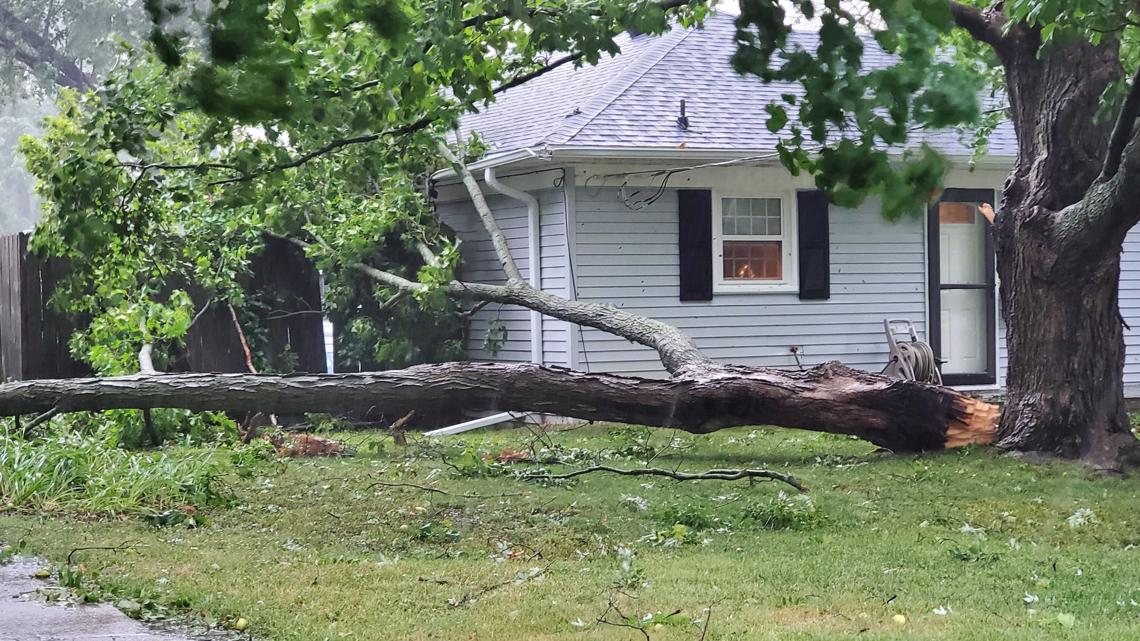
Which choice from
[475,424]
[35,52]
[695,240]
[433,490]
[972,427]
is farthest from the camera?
[35,52]

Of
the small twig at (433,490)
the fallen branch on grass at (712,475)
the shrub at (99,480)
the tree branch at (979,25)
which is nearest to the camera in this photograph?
the shrub at (99,480)

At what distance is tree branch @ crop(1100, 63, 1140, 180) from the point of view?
561cm

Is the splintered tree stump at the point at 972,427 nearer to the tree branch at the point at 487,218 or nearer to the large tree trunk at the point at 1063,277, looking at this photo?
the large tree trunk at the point at 1063,277

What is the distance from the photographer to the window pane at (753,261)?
15.4 m

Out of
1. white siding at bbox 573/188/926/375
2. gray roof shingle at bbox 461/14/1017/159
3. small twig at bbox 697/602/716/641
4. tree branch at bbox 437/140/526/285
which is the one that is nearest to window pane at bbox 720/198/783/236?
white siding at bbox 573/188/926/375

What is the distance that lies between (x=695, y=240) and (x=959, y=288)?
3795 mm

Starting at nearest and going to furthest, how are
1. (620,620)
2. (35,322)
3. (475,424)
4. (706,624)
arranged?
(706,624) → (620,620) → (35,322) → (475,424)

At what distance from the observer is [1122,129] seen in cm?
742

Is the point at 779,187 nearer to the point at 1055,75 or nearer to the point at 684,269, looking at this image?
the point at 684,269

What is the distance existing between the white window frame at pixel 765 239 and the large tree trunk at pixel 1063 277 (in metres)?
4.94

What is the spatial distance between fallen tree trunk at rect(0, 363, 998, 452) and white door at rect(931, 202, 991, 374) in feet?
19.9

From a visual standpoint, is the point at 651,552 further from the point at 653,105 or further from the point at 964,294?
the point at 964,294

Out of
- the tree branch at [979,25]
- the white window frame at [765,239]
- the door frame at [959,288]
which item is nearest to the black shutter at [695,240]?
the white window frame at [765,239]

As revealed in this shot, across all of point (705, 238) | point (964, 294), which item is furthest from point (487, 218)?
point (964, 294)
